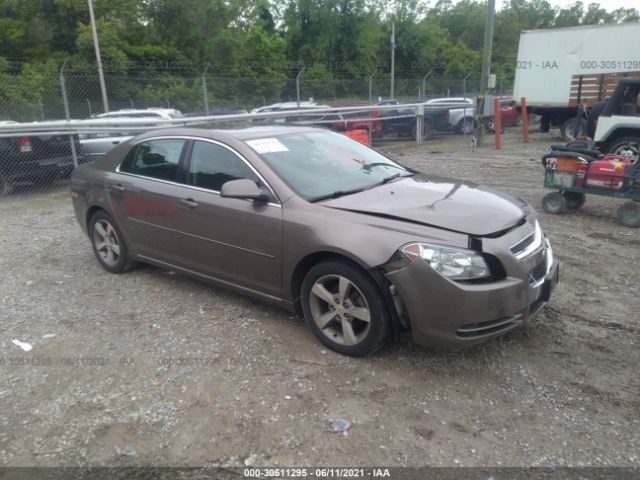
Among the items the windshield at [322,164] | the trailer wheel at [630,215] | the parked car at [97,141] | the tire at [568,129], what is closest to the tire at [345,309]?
the windshield at [322,164]

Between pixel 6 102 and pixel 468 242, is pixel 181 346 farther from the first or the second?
pixel 6 102

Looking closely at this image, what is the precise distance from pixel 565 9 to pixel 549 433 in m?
89.9

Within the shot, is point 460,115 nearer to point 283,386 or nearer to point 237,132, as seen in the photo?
point 237,132

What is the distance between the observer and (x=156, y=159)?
476 centimetres

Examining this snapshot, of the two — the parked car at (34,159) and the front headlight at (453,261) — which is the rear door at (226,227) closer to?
the front headlight at (453,261)

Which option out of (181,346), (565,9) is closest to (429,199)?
(181,346)

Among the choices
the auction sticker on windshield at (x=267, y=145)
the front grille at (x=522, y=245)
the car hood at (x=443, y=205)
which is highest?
the auction sticker on windshield at (x=267, y=145)

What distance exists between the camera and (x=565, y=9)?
77125 mm

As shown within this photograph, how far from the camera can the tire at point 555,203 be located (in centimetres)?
709

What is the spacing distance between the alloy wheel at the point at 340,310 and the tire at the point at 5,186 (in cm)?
820

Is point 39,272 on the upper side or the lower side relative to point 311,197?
lower

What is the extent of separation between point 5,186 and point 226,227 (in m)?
7.47

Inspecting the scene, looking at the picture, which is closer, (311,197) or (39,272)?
(311,197)

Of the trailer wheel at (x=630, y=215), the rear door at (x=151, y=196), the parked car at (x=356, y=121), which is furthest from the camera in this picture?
the parked car at (x=356, y=121)
